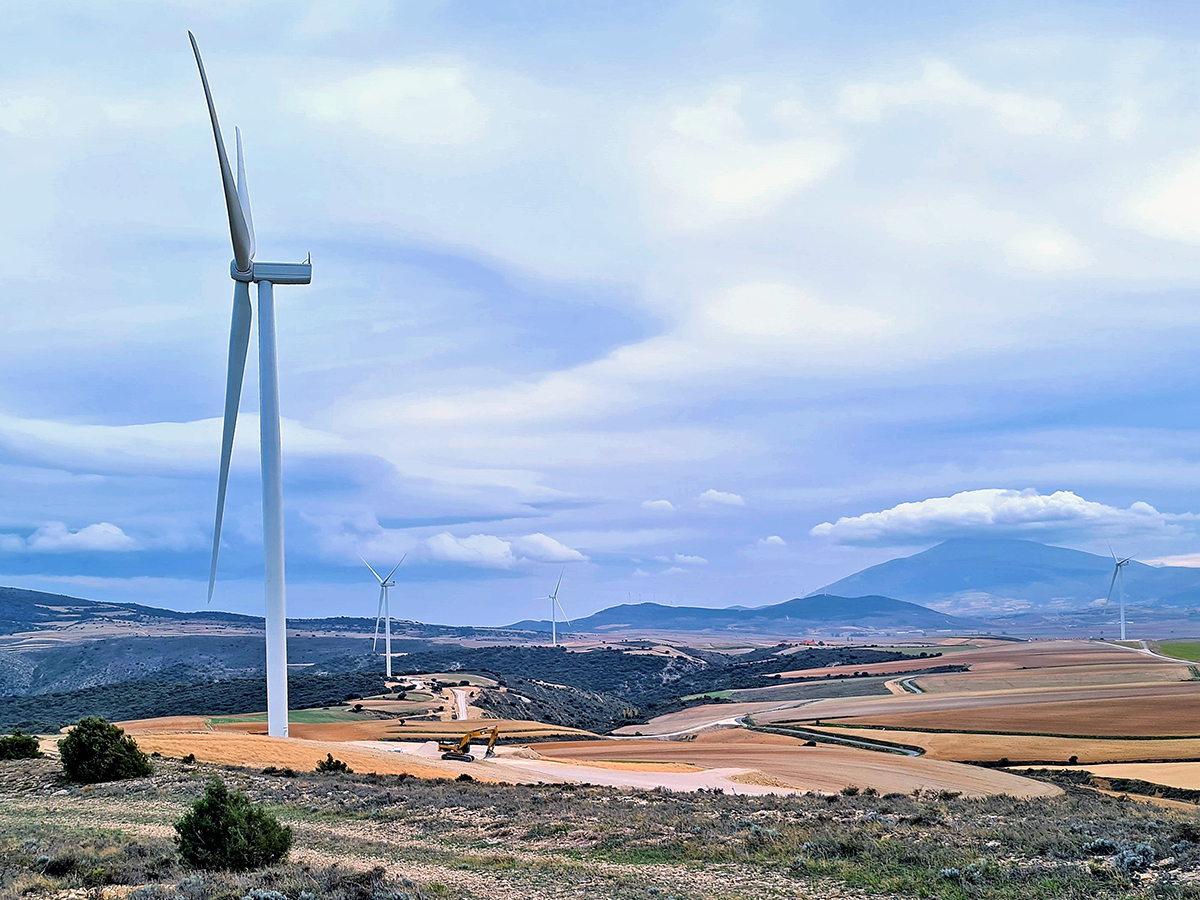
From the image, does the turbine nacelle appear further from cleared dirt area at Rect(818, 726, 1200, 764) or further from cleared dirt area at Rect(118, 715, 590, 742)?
cleared dirt area at Rect(818, 726, 1200, 764)

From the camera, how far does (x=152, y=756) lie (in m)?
38.0

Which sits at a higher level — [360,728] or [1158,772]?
[1158,772]

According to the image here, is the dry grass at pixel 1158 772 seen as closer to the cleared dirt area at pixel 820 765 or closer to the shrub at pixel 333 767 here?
the cleared dirt area at pixel 820 765

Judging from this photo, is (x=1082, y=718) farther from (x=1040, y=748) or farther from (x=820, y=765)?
(x=820, y=765)

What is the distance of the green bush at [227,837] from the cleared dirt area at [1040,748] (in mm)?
49919

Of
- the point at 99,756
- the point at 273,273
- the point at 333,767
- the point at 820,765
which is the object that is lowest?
the point at 820,765

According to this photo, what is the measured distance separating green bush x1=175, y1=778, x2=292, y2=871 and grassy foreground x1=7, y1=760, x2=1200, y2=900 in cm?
42

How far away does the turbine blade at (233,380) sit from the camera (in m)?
44.3

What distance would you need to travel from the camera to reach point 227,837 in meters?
16.7

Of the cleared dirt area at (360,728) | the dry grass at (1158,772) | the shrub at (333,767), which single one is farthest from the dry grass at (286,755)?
the dry grass at (1158,772)

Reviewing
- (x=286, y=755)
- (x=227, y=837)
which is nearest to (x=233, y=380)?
(x=286, y=755)

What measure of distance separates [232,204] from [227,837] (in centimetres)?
3290

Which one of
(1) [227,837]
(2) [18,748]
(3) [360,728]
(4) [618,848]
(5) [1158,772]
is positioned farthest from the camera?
(3) [360,728]

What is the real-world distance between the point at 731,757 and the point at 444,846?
1477 inches
